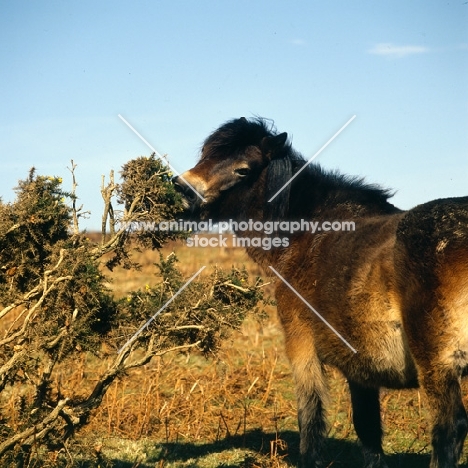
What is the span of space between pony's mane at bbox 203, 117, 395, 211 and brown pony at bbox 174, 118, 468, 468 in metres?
0.01

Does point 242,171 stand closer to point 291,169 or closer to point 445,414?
point 291,169

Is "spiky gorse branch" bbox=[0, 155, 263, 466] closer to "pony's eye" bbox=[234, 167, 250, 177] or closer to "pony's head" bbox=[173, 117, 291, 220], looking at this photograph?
"pony's head" bbox=[173, 117, 291, 220]

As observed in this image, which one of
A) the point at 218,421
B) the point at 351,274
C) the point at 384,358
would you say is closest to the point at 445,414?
the point at 384,358

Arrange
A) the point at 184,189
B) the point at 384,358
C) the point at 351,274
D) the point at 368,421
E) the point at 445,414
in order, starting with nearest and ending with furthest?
the point at 445,414, the point at 384,358, the point at 351,274, the point at 184,189, the point at 368,421

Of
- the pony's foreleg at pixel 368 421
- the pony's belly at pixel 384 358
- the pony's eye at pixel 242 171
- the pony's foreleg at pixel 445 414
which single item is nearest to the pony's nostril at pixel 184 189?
the pony's eye at pixel 242 171

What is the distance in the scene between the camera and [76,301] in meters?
5.32

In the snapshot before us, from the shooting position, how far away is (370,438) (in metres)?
6.44

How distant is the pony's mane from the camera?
249 inches

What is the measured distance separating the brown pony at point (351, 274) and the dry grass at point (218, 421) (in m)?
0.48

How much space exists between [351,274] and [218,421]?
338 cm

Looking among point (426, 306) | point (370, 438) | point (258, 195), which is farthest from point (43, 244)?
point (370, 438)

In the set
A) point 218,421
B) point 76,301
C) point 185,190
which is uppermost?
point 185,190

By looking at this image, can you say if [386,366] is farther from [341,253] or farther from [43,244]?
[43,244]

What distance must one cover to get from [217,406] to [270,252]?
2807 mm
